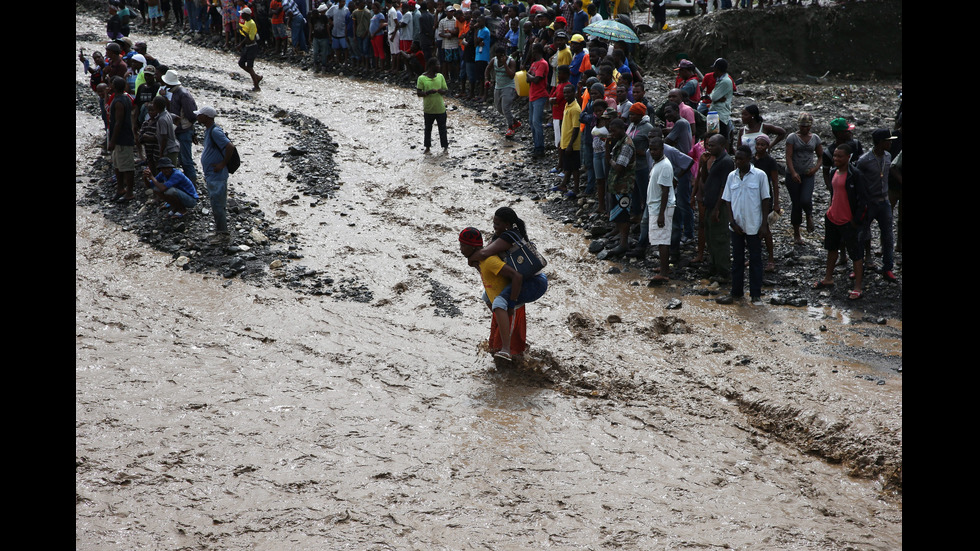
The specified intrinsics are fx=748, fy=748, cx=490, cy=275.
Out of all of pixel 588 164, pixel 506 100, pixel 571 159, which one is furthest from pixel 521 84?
pixel 588 164

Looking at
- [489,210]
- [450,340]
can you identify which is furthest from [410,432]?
[489,210]

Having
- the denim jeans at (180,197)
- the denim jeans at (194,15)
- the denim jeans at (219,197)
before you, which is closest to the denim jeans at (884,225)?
the denim jeans at (219,197)

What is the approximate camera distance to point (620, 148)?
30.7 ft

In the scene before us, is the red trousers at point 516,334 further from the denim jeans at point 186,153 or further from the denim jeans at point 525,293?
the denim jeans at point 186,153

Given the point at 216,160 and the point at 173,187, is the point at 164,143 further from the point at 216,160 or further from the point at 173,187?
the point at 216,160

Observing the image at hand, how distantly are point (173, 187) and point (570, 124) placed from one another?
5.81 m

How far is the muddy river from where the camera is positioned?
4.93 m

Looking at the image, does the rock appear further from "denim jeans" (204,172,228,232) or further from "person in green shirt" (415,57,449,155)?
"person in green shirt" (415,57,449,155)

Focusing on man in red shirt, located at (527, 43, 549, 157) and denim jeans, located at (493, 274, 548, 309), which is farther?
man in red shirt, located at (527, 43, 549, 157)

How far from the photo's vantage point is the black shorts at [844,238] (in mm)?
8125

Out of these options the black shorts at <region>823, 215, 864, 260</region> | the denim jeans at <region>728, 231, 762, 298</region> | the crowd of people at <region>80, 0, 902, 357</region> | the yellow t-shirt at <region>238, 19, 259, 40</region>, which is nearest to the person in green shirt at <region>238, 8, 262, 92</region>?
the yellow t-shirt at <region>238, 19, 259, 40</region>

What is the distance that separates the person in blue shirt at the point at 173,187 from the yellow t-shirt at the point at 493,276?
5.72m

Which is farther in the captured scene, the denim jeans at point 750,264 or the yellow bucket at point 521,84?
the yellow bucket at point 521,84

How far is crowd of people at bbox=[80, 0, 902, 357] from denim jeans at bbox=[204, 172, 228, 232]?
18 mm
